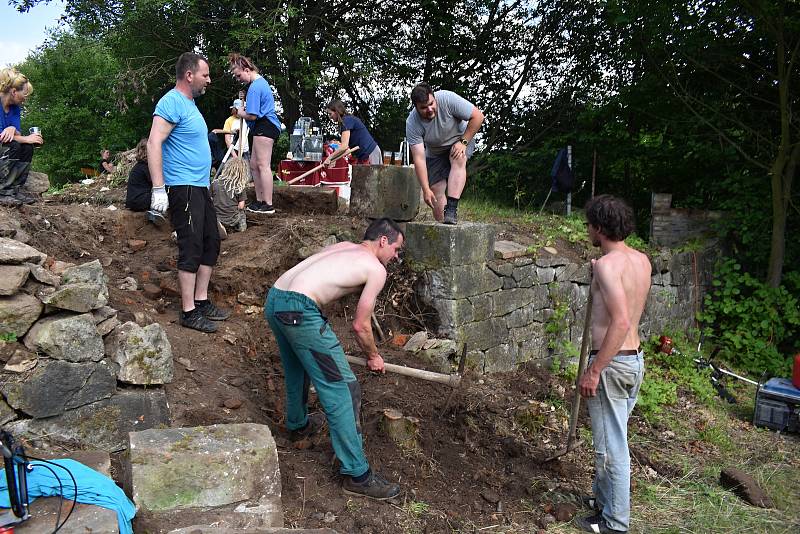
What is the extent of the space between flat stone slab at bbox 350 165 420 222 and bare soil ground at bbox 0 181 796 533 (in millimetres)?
312

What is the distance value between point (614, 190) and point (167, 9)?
359 inches

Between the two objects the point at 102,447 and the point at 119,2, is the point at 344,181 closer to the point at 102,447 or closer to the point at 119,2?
the point at 102,447

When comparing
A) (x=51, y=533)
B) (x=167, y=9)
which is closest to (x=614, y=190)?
(x=167, y=9)

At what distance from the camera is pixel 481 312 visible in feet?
19.4

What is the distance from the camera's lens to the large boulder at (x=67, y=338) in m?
3.52

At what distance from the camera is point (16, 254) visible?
144 inches

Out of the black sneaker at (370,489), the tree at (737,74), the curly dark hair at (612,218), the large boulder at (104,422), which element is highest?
the tree at (737,74)

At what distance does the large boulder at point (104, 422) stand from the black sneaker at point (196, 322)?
984mm

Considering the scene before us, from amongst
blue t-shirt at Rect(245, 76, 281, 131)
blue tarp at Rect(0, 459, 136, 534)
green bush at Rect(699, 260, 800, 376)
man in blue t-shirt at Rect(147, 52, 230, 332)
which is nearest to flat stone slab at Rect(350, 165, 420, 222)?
blue t-shirt at Rect(245, 76, 281, 131)

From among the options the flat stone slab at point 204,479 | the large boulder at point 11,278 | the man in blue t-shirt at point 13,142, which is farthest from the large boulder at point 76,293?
the man in blue t-shirt at point 13,142

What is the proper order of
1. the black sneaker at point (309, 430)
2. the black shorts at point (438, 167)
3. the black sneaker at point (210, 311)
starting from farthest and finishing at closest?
the black shorts at point (438, 167)
the black sneaker at point (210, 311)
the black sneaker at point (309, 430)

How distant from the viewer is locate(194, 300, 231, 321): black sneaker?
16.5 ft

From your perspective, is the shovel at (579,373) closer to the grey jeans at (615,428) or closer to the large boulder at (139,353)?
the grey jeans at (615,428)

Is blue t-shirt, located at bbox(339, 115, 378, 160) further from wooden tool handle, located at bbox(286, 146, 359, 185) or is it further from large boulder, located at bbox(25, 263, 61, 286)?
large boulder, located at bbox(25, 263, 61, 286)
